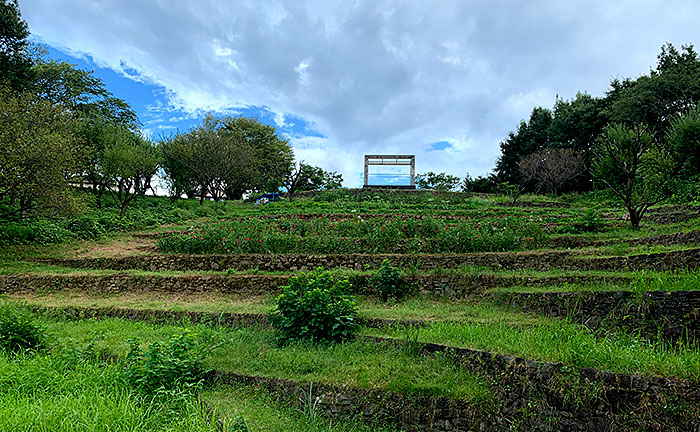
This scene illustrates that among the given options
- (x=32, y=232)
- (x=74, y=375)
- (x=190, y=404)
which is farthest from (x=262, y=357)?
(x=32, y=232)

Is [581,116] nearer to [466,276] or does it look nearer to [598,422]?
[466,276]

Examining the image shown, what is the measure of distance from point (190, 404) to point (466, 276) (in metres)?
5.91

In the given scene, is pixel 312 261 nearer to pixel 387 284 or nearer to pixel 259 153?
pixel 387 284

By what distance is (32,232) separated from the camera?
531 inches

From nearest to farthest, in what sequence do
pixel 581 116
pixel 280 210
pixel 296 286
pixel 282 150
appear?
pixel 296 286, pixel 280 210, pixel 581 116, pixel 282 150

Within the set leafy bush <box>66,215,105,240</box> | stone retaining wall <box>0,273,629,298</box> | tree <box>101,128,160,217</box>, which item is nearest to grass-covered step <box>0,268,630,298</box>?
stone retaining wall <box>0,273,629,298</box>

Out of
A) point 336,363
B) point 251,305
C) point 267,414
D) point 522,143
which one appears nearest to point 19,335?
point 251,305

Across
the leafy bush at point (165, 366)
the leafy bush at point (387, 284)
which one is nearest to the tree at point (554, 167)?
the leafy bush at point (387, 284)

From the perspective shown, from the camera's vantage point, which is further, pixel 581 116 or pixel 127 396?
pixel 581 116

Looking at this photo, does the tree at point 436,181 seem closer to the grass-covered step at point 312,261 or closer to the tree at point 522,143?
the tree at point 522,143

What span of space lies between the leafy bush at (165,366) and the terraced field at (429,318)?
28 centimetres

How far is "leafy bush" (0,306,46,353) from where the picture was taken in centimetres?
589

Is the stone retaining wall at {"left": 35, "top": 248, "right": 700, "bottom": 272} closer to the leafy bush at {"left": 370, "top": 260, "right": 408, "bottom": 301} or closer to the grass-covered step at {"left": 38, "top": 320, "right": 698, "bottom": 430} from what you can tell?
the leafy bush at {"left": 370, "top": 260, "right": 408, "bottom": 301}

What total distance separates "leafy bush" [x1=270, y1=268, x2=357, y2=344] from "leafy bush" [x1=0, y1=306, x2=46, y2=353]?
12.3 ft
